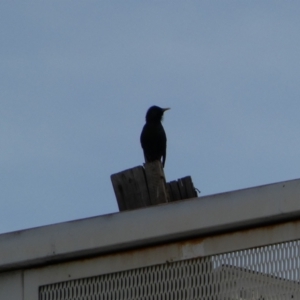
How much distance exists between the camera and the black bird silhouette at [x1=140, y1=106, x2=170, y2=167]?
32.6ft

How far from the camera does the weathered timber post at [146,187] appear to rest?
4.61 metres

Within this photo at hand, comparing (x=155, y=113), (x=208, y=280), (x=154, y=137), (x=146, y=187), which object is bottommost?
(x=208, y=280)

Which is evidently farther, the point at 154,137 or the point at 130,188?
the point at 154,137

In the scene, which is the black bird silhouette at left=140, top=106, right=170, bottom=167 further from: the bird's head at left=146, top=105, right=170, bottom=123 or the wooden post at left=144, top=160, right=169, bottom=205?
the wooden post at left=144, top=160, right=169, bottom=205

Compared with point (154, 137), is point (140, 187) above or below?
below

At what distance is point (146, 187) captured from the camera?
4.65 m

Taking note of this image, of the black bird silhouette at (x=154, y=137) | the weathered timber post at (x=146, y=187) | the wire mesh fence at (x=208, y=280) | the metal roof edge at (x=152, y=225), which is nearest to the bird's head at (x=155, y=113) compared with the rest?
the black bird silhouette at (x=154, y=137)

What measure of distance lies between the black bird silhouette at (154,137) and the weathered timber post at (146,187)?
5.10 meters

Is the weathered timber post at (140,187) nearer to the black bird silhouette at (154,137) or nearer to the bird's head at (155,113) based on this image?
the black bird silhouette at (154,137)

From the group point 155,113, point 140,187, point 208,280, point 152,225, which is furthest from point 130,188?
point 155,113

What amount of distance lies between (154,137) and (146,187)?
539cm

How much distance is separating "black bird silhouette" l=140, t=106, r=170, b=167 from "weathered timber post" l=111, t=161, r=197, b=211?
510 cm

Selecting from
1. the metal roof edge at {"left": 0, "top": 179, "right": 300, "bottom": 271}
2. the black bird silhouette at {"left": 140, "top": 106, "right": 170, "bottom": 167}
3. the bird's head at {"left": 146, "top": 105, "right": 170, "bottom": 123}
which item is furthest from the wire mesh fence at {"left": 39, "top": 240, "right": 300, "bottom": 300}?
the bird's head at {"left": 146, "top": 105, "right": 170, "bottom": 123}

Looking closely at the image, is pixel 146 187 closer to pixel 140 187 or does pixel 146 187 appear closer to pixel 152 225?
pixel 140 187
